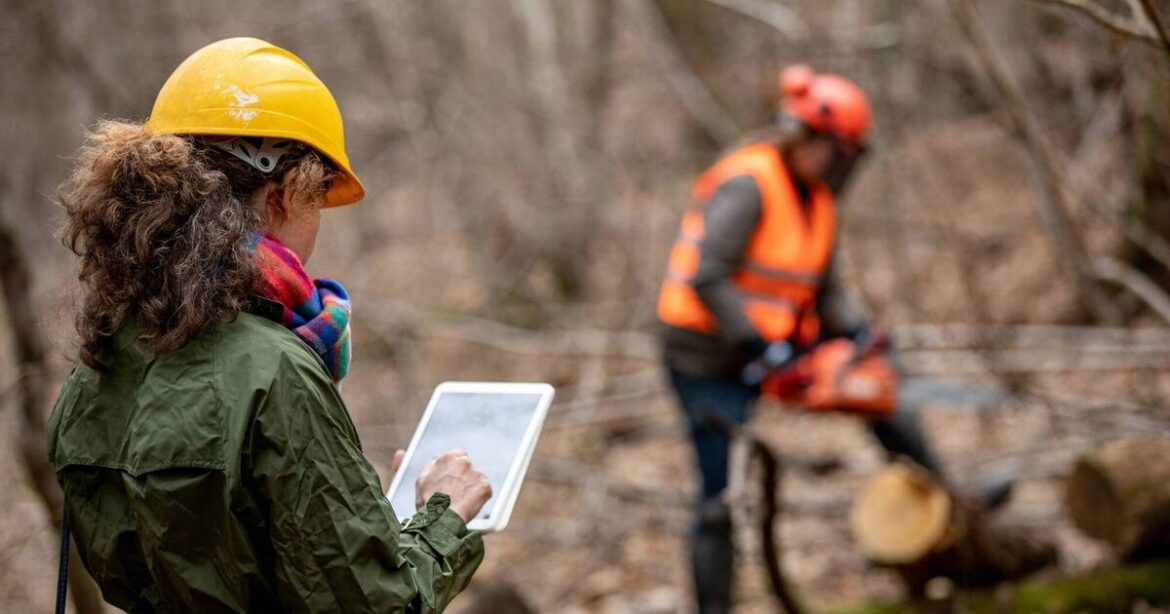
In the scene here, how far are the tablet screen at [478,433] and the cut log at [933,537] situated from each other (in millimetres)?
2834

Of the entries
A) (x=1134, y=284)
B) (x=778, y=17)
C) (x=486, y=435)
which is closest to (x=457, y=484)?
(x=486, y=435)

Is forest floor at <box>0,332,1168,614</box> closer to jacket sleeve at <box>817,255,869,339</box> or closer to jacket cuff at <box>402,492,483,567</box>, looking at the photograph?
jacket sleeve at <box>817,255,869,339</box>

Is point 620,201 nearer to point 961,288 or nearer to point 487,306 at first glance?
point 487,306

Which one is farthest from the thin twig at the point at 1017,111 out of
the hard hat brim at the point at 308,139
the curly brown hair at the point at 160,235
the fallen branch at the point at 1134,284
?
the curly brown hair at the point at 160,235

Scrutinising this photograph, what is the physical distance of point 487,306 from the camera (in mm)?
10008

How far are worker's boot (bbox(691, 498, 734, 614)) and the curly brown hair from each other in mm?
2999

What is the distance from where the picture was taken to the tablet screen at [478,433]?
7.93ft

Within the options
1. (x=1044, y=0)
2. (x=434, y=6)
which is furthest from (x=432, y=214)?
(x=1044, y=0)

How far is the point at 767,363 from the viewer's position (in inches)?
191

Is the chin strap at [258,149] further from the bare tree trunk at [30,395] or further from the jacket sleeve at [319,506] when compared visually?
the bare tree trunk at [30,395]

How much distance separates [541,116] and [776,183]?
206 inches

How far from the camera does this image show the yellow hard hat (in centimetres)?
204

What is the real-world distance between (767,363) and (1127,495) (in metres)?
1.52

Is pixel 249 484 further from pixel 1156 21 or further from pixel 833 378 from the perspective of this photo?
pixel 833 378
